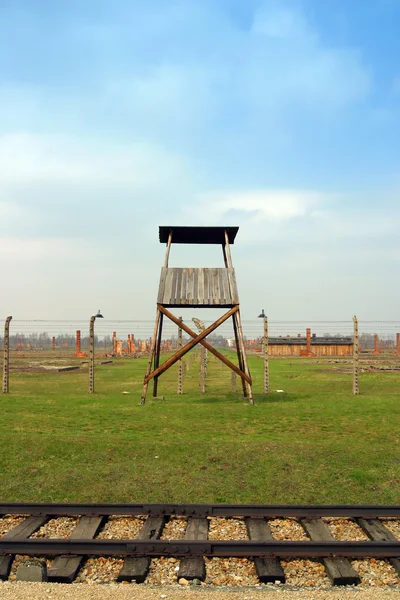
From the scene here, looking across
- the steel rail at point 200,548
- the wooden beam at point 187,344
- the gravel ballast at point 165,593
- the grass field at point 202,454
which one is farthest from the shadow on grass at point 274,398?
the gravel ballast at point 165,593

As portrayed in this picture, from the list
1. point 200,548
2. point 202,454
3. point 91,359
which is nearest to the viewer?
point 200,548

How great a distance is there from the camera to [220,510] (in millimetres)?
6938

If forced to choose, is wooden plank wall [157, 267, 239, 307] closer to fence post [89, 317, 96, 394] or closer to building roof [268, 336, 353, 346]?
fence post [89, 317, 96, 394]

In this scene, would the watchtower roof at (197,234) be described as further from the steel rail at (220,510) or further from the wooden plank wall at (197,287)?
the steel rail at (220,510)

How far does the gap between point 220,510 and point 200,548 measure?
1.33 metres

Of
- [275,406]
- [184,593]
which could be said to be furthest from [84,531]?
[275,406]

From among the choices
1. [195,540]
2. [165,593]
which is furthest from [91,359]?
[165,593]

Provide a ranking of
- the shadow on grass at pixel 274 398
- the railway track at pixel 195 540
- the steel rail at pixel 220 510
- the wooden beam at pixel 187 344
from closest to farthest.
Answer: the railway track at pixel 195 540 → the steel rail at pixel 220 510 → the wooden beam at pixel 187 344 → the shadow on grass at pixel 274 398

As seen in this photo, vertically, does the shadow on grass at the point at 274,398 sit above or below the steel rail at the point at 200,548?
above

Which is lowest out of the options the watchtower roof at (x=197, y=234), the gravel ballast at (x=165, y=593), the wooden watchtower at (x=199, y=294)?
the gravel ballast at (x=165, y=593)

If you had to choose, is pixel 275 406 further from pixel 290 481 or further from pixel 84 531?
pixel 84 531

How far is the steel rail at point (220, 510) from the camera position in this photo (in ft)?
22.4

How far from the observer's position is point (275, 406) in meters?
15.3

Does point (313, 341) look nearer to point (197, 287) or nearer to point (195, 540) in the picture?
point (197, 287)
